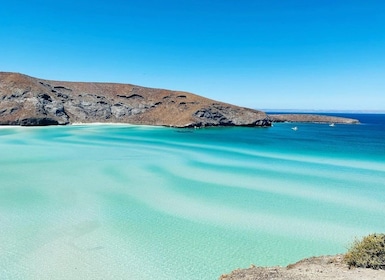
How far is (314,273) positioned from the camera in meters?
7.41

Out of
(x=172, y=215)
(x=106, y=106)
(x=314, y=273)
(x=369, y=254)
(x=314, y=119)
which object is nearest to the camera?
(x=314, y=273)

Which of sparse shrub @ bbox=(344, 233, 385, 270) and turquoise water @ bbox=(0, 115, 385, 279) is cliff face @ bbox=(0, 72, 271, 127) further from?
sparse shrub @ bbox=(344, 233, 385, 270)

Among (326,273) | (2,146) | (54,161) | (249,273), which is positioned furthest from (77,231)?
(2,146)

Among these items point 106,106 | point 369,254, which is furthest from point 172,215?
point 106,106

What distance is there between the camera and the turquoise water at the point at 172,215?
34.2 feet

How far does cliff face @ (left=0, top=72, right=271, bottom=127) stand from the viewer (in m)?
73.0

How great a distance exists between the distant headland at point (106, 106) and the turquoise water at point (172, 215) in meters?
49.7

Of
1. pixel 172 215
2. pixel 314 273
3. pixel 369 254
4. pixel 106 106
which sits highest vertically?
pixel 106 106

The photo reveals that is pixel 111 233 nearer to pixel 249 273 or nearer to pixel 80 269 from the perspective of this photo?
pixel 80 269

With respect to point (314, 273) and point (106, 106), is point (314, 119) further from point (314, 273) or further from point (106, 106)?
point (314, 273)

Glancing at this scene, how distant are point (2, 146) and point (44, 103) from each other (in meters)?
42.8

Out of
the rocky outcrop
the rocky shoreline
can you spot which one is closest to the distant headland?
the rocky outcrop

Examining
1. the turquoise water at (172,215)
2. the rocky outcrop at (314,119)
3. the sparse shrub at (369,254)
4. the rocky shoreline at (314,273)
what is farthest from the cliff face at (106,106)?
the sparse shrub at (369,254)

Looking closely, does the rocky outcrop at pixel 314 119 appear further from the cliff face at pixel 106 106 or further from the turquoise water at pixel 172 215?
the turquoise water at pixel 172 215
